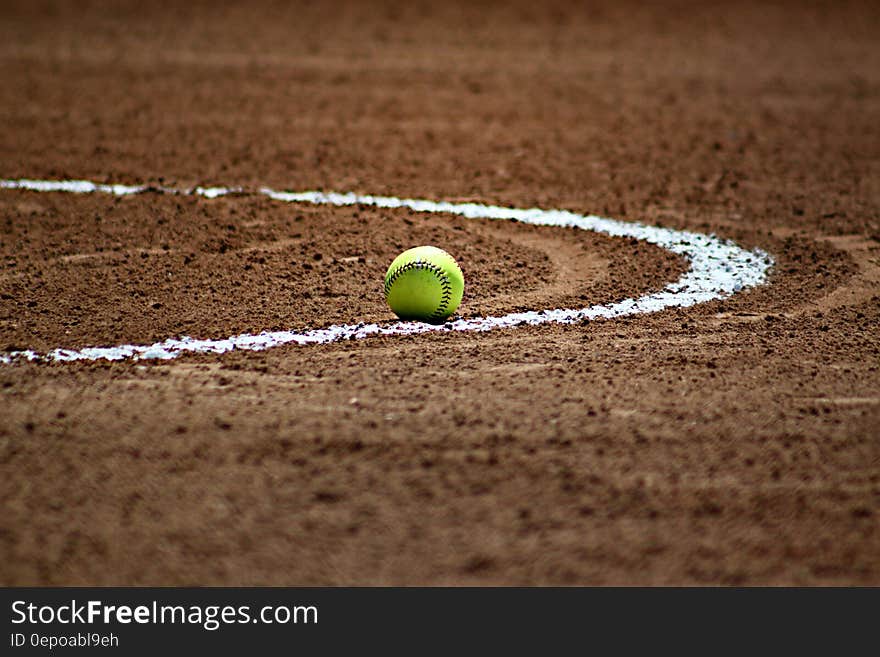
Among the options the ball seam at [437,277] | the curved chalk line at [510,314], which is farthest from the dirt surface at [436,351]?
the ball seam at [437,277]

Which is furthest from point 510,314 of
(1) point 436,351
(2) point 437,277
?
(1) point 436,351

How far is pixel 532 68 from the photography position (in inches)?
409

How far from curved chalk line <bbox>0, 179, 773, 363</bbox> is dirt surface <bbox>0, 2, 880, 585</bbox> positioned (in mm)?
110

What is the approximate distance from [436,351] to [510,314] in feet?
1.89

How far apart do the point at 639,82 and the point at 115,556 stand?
327 inches

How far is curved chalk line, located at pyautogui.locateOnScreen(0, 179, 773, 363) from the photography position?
4.09 m

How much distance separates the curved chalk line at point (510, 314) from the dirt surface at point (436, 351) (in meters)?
0.11

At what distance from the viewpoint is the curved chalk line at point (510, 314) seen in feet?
13.4

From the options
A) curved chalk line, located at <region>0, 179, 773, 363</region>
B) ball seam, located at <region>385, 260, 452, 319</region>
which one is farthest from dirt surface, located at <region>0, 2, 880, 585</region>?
ball seam, located at <region>385, 260, 452, 319</region>

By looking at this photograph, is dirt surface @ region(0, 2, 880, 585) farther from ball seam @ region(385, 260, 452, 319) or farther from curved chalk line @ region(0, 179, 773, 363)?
ball seam @ region(385, 260, 452, 319)

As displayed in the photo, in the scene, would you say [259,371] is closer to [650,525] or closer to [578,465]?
[578,465]

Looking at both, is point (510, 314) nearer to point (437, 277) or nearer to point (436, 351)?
point (437, 277)

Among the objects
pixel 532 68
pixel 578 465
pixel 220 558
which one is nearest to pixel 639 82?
pixel 532 68

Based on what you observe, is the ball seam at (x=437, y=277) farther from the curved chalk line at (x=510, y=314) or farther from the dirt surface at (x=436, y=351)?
the dirt surface at (x=436, y=351)
